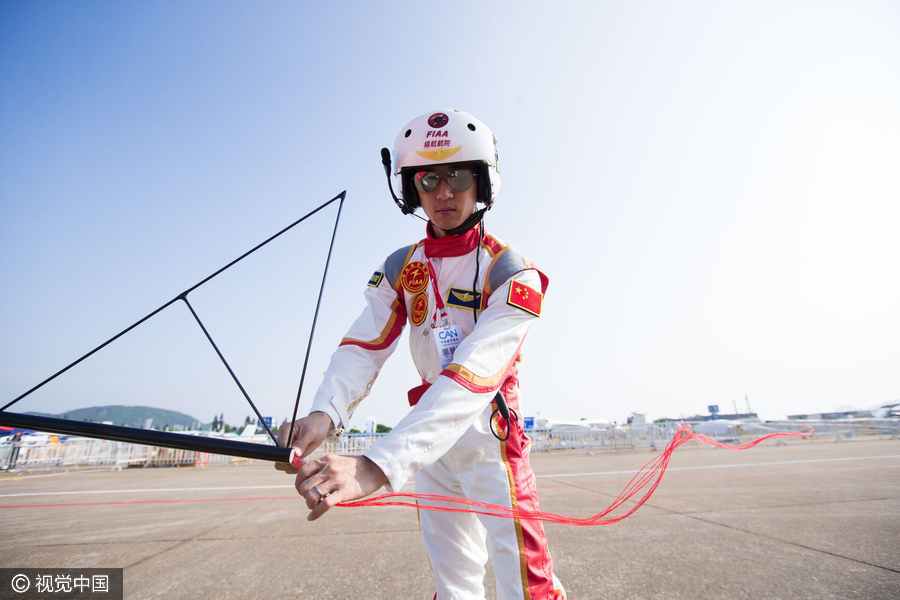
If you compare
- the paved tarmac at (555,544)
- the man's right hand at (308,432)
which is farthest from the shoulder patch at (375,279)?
the paved tarmac at (555,544)

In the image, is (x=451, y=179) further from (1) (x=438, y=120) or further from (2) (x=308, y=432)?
(2) (x=308, y=432)

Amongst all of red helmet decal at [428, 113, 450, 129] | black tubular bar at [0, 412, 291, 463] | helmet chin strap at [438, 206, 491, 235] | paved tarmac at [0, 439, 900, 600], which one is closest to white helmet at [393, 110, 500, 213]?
red helmet decal at [428, 113, 450, 129]

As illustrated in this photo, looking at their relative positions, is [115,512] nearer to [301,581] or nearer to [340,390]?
[301,581]

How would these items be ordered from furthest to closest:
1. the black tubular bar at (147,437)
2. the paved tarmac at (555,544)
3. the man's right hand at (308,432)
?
1. the paved tarmac at (555,544)
2. the man's right hand at (308,432)
3. the black tubular bar at (147,437)

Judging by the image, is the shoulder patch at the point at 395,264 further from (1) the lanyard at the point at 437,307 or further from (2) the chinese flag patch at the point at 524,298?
(2) the chinese flag patch at the point at 524,298

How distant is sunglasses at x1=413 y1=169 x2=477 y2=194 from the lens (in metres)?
1.82

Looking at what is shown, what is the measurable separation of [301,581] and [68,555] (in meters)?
2.14

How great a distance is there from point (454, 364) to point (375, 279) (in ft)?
3.06

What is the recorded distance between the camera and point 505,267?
5.47 ft

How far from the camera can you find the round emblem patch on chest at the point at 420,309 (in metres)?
1.87

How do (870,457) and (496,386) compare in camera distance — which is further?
(870,457)

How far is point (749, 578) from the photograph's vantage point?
2432 millimetres

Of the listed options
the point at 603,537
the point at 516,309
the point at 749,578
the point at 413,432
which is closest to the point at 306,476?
the point at 413,432

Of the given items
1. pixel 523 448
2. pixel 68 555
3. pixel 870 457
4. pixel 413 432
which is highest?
pixel 413 432
